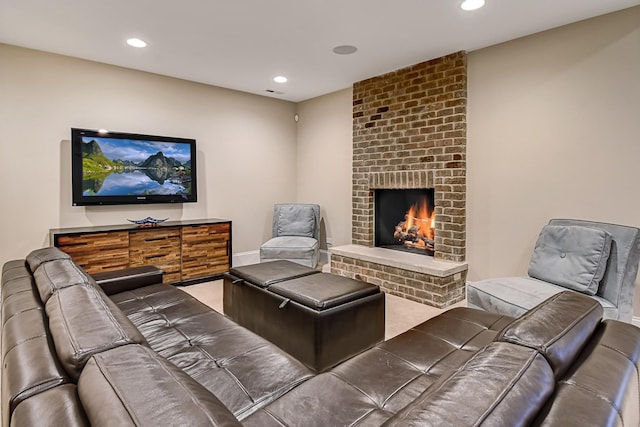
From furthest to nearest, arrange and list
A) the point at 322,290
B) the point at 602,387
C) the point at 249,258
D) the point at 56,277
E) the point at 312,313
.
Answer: the point at 249,258 → the point at 322,290 → the point at 312,313 → the point at 56,277 → the point at 602,387

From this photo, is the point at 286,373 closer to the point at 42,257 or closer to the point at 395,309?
the point at 42,257

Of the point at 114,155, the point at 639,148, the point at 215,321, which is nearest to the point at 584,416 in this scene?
the point at 215,321

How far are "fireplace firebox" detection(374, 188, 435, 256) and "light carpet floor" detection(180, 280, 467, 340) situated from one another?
820 millimetres

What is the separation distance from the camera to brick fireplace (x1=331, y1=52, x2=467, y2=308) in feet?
12.0

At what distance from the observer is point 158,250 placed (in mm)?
3986

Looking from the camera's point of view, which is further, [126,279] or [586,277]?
[126,279]

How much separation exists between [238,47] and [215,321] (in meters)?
2.68

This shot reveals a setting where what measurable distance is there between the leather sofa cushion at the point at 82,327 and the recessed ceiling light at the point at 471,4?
116 inches

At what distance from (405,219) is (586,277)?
221 cm

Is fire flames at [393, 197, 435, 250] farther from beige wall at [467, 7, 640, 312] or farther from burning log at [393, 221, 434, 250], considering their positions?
beige wall at [467, 7, 640, 312]

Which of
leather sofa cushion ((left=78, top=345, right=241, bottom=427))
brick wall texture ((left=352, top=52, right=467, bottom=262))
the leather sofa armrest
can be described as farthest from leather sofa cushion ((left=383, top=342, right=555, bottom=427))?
brick wall texture ((left=352, top=52, right=467, bottom=262))

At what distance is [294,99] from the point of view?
5555mm

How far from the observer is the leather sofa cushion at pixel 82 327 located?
37.1 inches

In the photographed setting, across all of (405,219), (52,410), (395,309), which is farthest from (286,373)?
(405,219)
